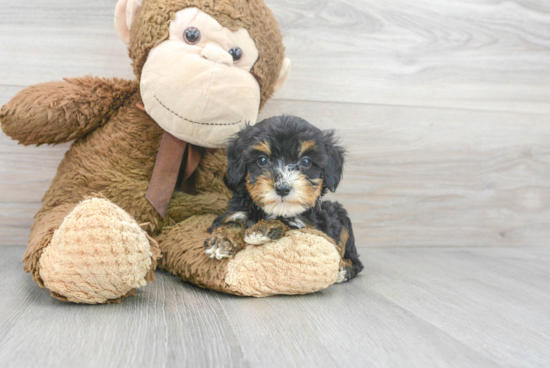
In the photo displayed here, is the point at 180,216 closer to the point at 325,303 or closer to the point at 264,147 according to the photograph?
the point at 264,147

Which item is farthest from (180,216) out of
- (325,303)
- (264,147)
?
(325,303)

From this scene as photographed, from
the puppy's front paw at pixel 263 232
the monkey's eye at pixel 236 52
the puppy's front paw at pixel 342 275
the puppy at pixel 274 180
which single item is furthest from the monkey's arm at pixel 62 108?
the puppy's front paw at pixel 342 275

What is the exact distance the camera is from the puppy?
147 centimetres

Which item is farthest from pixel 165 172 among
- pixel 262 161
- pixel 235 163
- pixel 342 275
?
pixel 342 275

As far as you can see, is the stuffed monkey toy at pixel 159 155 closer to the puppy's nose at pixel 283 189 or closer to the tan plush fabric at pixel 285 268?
the tan plush fabric at pixel 285 268

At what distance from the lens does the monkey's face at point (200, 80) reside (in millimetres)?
1576

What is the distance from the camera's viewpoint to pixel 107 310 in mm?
1304

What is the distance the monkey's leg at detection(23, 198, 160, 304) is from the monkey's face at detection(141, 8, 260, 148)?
0.46m

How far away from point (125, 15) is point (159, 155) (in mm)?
534

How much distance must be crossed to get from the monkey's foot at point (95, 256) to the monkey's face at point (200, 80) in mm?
465

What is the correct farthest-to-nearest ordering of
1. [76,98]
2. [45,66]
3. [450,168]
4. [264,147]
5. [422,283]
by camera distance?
[450,168] < [45,66] < [422,283] < [76,98] < [264,147]

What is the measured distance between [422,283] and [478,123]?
3.74ft

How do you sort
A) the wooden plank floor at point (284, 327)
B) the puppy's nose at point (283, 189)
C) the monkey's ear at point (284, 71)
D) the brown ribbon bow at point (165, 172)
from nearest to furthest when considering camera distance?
the wooden plank floor at point (284, 327) → the puppy's nose at point (283, 189) → the brown ribbon bow at point (165, 172) → the monkey's ear at point (284, 71)

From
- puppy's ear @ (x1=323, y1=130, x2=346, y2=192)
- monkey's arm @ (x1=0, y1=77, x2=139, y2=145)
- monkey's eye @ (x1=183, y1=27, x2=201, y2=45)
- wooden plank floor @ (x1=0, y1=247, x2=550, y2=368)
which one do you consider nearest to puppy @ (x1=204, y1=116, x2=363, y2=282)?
puppy's ear @ (x1=323, y1=130, x2=346, y2=192)
